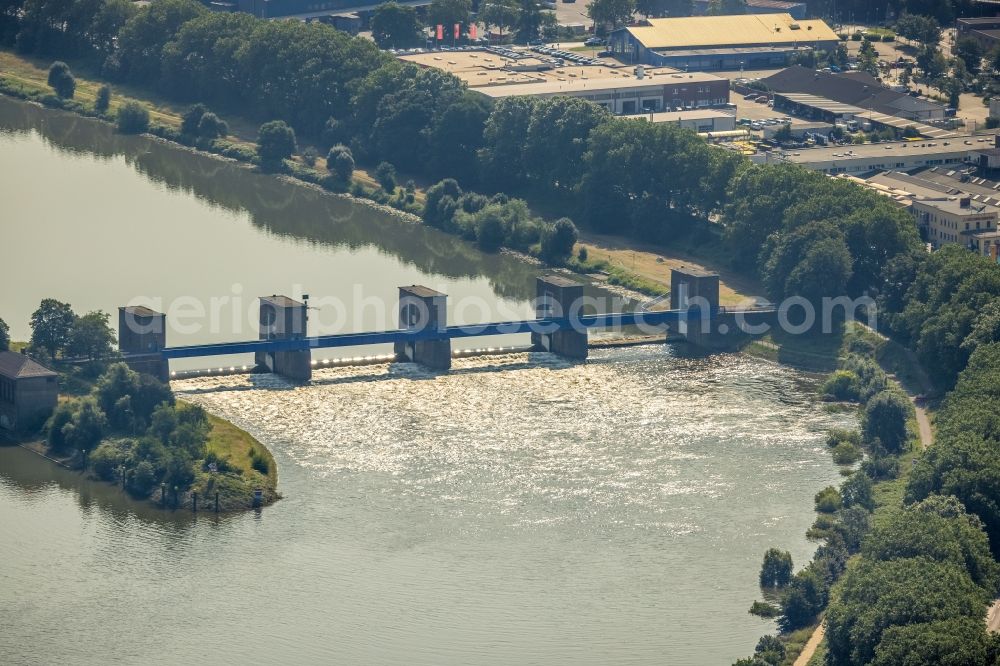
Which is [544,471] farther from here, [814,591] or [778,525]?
[814,591]

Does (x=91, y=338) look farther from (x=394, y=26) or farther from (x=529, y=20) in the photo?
(x=529, y=20)

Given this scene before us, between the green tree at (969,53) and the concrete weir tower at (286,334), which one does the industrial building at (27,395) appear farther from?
the green tree at (969,53)

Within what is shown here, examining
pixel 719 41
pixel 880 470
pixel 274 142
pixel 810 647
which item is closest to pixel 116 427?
pixel 880 470

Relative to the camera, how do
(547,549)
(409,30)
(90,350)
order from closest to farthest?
(547,549) → (90,350) → (409,30)

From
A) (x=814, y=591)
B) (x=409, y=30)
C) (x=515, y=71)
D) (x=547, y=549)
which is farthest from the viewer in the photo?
(x=409, y=30)

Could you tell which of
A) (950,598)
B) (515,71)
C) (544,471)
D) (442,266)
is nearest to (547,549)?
(544,471)

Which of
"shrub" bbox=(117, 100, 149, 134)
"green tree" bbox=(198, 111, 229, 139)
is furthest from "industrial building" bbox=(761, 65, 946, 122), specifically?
"shrub" bbox=(117, 100, 149, 134)

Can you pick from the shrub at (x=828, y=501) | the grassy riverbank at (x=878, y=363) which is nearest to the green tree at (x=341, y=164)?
the grassy riverbank at (x=878, y=363)
